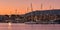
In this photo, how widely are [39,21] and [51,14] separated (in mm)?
12381

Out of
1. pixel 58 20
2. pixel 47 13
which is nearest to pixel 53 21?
pixel 58 20

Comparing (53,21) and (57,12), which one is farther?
(57,12)

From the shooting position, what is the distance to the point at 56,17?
186625 millimetres

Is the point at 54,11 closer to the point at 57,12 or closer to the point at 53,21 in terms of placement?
the point at 57,12

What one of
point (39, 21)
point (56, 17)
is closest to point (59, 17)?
point (56, 17)

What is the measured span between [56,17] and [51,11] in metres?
10.2

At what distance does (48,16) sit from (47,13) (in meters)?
3.90

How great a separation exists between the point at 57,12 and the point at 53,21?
14.2 m

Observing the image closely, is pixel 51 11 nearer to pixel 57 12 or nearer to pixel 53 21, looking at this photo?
pixel 57 12

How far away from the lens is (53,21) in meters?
180

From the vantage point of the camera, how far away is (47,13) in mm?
194000

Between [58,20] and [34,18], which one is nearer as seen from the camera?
[58,20]

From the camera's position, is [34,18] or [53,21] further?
[34,18]

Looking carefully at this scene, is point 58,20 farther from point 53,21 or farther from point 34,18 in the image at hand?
point 34,18
